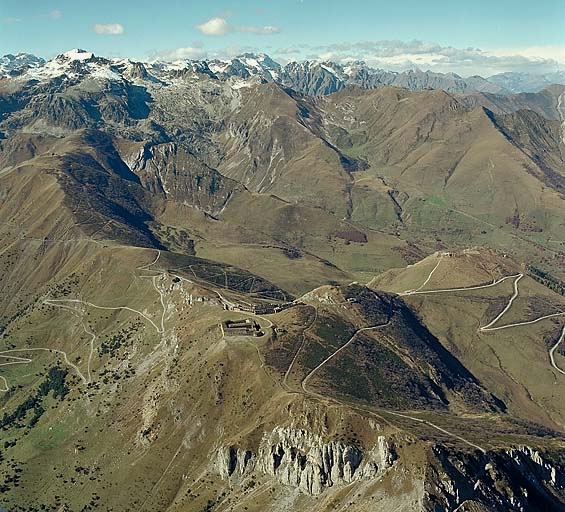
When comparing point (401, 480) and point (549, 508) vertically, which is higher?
point (401, 480)

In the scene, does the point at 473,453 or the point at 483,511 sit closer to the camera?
the point at 483,511

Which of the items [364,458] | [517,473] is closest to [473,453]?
[517,473]

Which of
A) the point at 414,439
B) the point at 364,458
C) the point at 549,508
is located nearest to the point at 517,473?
the point at 549,508

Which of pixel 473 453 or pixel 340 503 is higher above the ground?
pixel 473 453

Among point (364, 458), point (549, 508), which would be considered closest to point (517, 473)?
point (549, 508)

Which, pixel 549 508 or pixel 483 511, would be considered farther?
pixel 549 508

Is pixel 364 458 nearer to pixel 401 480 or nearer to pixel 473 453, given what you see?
pixel 401 480

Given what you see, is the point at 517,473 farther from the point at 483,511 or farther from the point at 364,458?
the point at 364,458
